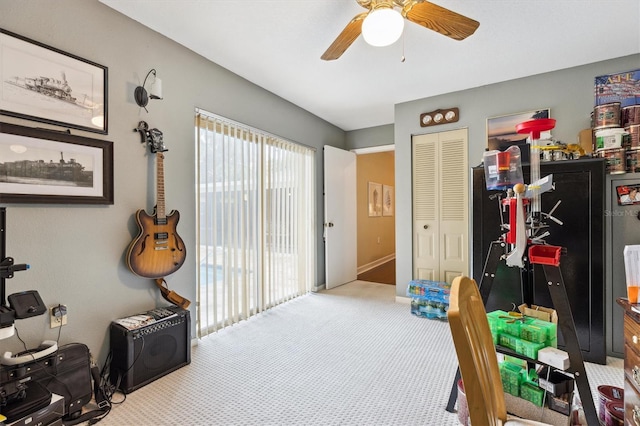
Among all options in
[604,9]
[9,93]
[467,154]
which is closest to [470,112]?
[467,154]

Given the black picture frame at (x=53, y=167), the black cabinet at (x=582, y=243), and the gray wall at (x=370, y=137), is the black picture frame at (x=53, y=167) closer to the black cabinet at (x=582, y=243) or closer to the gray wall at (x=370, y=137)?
the black cabinet at (x=582, y=243)

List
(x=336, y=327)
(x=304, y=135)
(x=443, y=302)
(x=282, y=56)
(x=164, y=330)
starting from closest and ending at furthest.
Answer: (x=164, y=330) < (x=282, y=56) < (x=336, y=327) < (x=443, y=302) < (x=304, y=135)

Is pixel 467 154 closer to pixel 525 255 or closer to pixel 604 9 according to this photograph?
pixel 604 9

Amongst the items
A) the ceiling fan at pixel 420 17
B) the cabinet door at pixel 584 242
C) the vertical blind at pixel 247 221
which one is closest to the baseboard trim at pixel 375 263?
the vertical blind at pixel 247 221

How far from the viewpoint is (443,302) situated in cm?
331

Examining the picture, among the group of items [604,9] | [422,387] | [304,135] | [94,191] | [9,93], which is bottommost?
[422,387]

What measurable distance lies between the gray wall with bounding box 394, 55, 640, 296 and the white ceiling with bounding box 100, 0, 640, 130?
118mm

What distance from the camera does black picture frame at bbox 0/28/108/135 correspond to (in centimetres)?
166

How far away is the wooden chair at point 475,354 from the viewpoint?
0.67 metres

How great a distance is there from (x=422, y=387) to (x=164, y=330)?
1.87 m

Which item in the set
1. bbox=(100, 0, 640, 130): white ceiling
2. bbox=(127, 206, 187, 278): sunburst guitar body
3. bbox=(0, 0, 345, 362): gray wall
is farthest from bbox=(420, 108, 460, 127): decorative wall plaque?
bbox=(127, 206, 187, 278): sunburst guitar body

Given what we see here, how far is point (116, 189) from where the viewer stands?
7.00 ft

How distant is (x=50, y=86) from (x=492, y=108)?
3.95 m

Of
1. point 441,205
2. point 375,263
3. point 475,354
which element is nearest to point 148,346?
point 475,354
